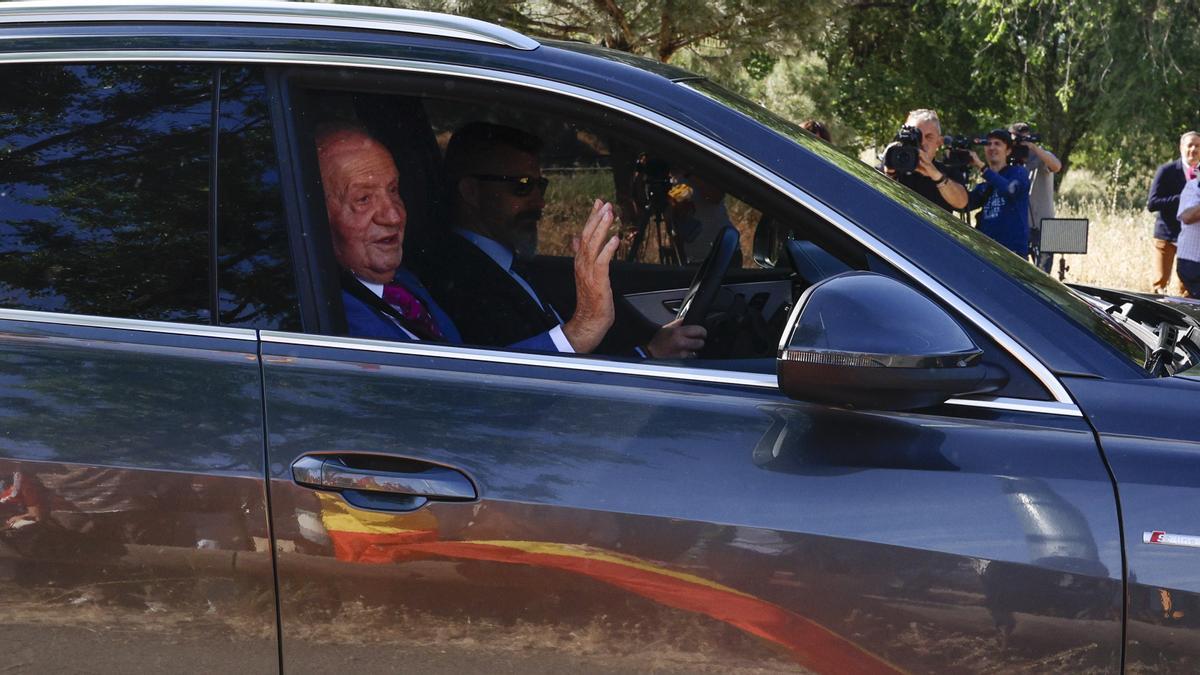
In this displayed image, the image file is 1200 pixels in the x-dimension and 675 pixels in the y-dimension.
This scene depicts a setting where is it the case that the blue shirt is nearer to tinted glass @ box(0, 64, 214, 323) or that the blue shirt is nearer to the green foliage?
the green foliage

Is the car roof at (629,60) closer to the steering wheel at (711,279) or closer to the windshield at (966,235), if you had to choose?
the windshield at (966,235)

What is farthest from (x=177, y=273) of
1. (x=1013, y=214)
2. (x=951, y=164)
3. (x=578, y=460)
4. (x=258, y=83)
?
(x=1013, y=214)

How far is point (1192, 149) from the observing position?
9.38 metres

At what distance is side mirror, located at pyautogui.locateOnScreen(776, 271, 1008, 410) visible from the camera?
1758 millimetres

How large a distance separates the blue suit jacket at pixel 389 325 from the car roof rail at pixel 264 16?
1.56 feet

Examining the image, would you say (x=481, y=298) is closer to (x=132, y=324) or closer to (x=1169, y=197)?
(x=132, y=324)

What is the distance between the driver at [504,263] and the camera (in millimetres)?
2412

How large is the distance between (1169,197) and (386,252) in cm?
926

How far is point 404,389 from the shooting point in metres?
1.91

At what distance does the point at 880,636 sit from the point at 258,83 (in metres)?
1.32

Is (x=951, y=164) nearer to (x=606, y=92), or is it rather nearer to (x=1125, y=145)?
(x=606, y=92)

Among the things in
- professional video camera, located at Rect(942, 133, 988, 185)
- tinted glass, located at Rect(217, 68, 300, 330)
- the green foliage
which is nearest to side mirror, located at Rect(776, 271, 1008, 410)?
tinted glass, located at Rect(217, 68, 300, 330)

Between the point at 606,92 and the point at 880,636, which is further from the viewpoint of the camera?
the point at 606,92

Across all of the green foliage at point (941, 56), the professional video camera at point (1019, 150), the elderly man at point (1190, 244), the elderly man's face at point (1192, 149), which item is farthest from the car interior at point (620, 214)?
the green foliage at point (941, 56)
